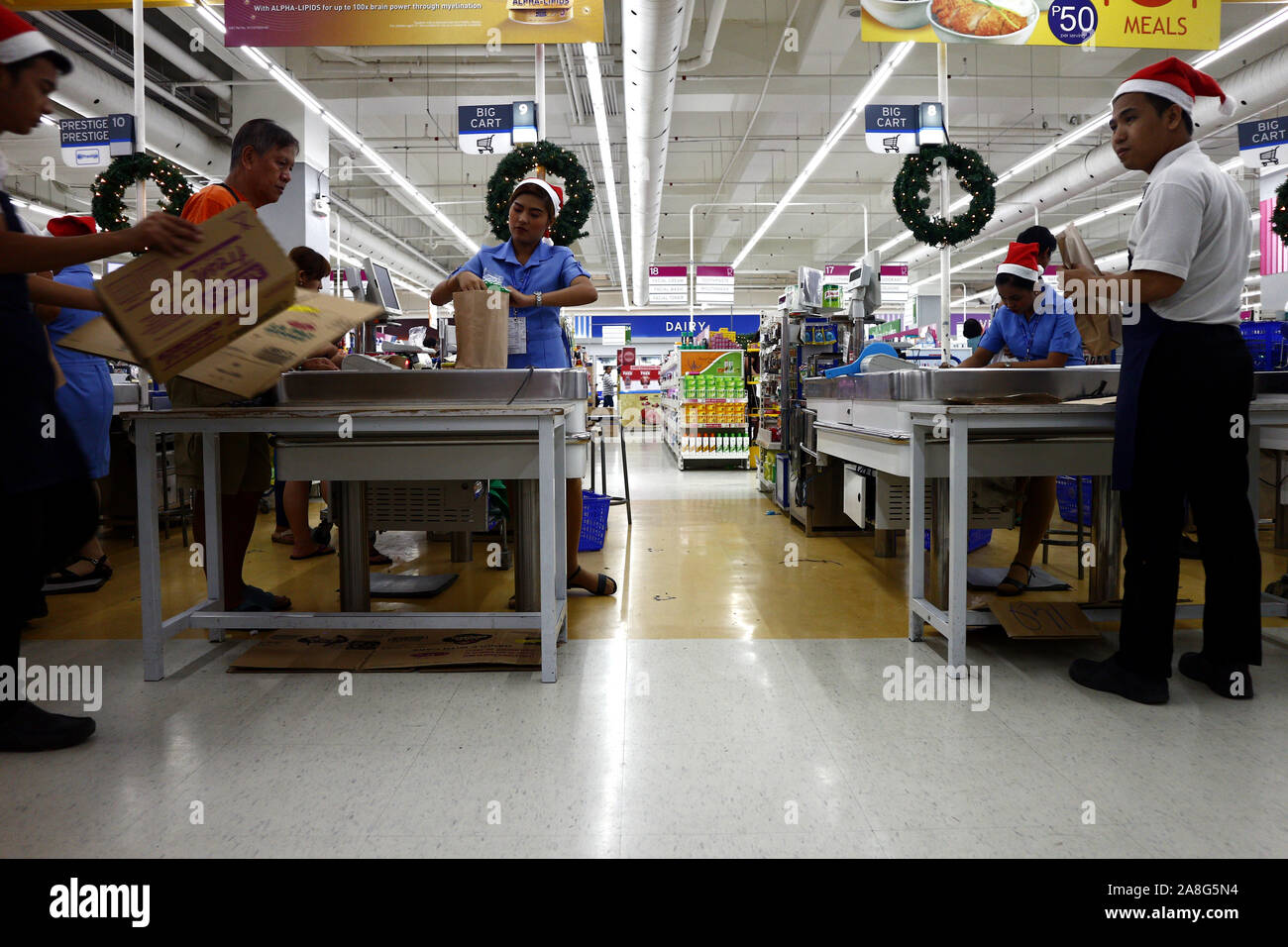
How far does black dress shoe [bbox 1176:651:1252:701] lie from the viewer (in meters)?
2.40

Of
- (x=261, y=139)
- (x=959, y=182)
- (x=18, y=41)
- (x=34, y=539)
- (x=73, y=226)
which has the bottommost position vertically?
(x=34, y=539)

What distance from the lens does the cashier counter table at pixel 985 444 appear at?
2574 mm

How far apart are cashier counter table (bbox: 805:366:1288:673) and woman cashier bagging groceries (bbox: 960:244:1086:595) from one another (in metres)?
0.30

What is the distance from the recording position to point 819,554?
4.91 metres

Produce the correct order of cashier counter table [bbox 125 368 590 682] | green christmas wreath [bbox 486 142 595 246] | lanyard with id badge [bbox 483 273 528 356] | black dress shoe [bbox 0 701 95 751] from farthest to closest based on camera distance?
green christmas wreath [bbox 486 142 595 246]
lanyard with id badge [bbox 483 273 528 356]
cashier counter table [bbox 125 368 590 682]
black dress shoe [bbox 0 701 95 751]

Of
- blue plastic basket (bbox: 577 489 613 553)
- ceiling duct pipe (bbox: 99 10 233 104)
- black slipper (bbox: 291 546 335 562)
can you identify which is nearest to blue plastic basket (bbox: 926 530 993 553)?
blue plastic basket (bbox: 577 489 613 553)

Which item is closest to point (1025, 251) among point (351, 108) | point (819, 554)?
point (819, 554)

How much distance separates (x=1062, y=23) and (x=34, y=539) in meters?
6.93

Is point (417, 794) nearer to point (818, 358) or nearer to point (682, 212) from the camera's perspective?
point (818, 358)

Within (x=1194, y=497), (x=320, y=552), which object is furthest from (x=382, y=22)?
(x=1194, y=497)

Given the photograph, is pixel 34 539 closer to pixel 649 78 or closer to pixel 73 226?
pixel 73 226

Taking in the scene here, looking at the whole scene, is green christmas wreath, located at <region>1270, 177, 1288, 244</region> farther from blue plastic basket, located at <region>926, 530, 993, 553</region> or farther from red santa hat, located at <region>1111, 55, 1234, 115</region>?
red santa hat, located at <region>1111, 55, 1234, 115</region>

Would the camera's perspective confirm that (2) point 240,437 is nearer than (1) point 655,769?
No

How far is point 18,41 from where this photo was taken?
1596 millimetres
